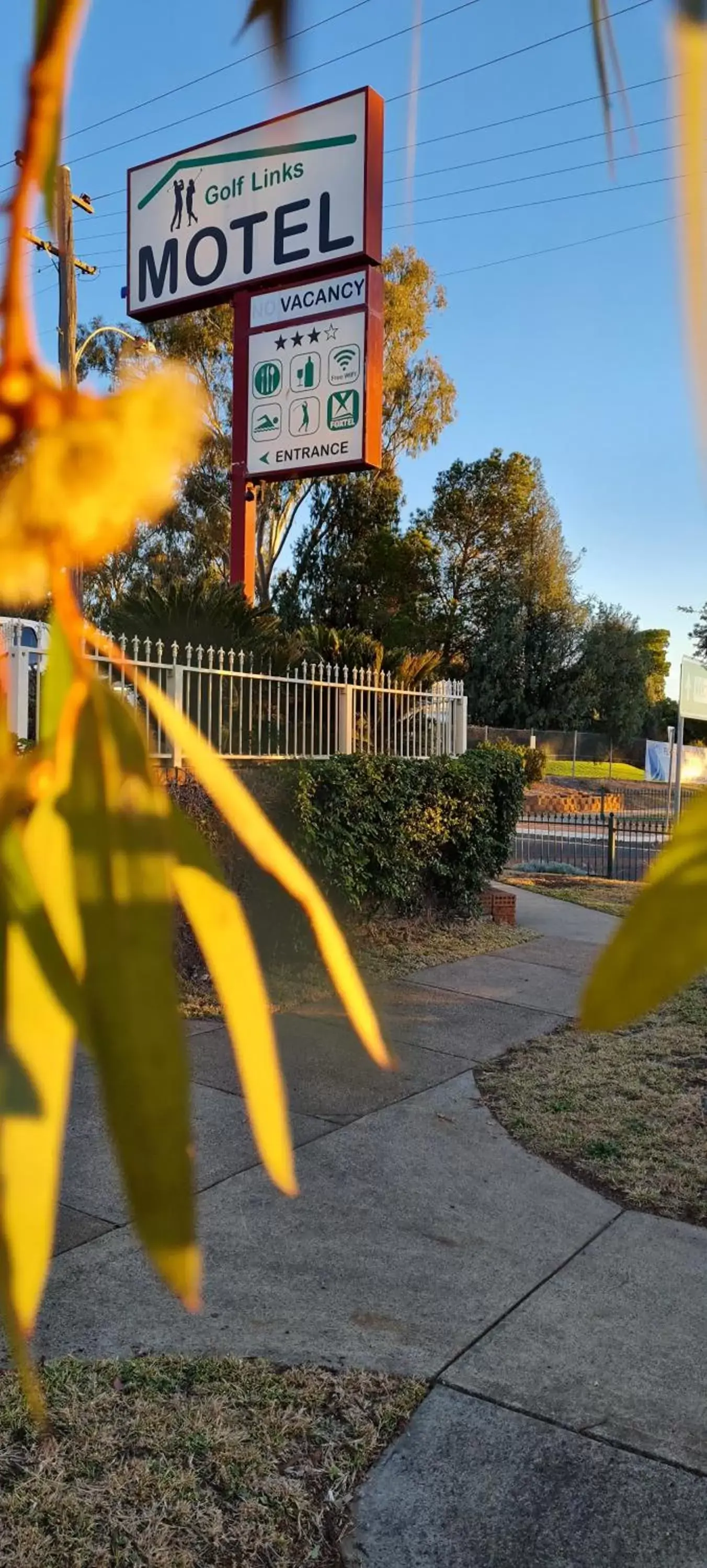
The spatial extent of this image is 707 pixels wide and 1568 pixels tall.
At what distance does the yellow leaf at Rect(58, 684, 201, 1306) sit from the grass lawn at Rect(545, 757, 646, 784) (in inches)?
1078

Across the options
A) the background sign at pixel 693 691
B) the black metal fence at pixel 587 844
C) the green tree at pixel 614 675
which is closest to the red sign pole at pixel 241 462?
the black metal fence at pixel 587 844

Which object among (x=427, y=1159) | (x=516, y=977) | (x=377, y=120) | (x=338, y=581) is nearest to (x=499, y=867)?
(x=516, y=977)

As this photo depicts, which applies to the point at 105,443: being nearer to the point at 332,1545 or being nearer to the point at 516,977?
the point at 332,1545

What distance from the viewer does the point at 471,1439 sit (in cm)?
233

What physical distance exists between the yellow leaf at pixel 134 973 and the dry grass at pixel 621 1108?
348 cm

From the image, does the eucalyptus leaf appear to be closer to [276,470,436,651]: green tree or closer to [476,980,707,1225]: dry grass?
[476,980,707,1225]: dry grass

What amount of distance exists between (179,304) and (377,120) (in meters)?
2.40

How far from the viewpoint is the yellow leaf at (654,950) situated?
249 mm

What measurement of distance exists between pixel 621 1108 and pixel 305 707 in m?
3.81

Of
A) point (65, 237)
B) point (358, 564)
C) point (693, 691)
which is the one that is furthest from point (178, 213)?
point (358, 564)

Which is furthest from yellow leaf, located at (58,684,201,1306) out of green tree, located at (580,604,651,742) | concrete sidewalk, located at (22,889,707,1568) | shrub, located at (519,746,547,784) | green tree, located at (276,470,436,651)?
green tree, located at (580,604,651,742)

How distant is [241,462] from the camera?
10.1m

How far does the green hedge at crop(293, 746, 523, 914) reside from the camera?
22.1 feet

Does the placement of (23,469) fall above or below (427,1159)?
above
